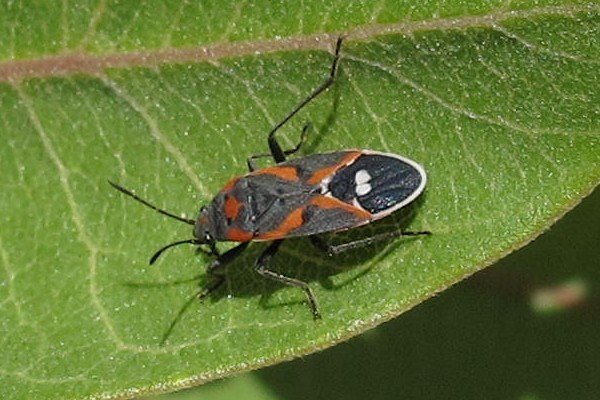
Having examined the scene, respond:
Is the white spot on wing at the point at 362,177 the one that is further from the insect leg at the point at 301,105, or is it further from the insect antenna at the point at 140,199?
the insect antenna at the point at 140,199

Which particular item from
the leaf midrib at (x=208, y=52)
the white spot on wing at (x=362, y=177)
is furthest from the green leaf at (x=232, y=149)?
the white spot on wing at (x=362, y=177)

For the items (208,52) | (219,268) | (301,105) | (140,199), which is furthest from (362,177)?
(140,199)

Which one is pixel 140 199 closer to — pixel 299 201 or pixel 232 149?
pixel 232 149

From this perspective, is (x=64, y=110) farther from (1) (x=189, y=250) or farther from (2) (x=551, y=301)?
(2) (x=551, y=301)

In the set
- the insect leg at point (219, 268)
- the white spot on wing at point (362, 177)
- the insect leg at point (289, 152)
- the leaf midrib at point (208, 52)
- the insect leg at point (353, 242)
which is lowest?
the insect leg at point (219, 268)

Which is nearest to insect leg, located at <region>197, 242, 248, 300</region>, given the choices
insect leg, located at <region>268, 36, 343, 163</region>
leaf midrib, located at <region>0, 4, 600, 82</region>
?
insect leg, located at <region>268, 36, 343, 163</region>

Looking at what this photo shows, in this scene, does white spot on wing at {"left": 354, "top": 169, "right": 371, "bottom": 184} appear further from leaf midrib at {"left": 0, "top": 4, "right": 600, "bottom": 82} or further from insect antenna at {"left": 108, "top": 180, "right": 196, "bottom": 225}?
insect antenna at {"left": 108, "top": 180, "right": 196, "bottom": 225}
